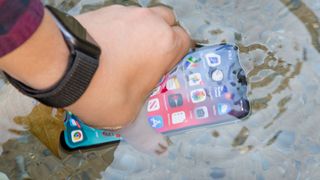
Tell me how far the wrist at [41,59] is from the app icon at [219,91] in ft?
1.27

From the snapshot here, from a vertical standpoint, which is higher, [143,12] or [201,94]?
[143,12]

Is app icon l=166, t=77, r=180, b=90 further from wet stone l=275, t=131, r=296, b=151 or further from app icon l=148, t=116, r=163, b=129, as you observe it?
wet stone l=275, t=131, r=296, b=151

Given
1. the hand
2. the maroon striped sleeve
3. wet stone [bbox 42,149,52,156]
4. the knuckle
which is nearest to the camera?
the maroon striped sleeve

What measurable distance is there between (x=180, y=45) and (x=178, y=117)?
15cm

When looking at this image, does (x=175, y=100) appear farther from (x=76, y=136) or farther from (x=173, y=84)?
(x=76, y=136)

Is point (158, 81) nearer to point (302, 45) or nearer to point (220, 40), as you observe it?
point (220, 40)

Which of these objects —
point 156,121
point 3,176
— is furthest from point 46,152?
point 156,121

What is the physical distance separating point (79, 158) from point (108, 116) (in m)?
0.22

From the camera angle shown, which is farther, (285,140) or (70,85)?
(285,140)

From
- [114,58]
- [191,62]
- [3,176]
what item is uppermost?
[114,58]

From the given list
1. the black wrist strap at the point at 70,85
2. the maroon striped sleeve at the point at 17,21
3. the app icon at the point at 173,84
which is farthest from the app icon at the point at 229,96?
the maroon striped sleeve at the point at 17,21

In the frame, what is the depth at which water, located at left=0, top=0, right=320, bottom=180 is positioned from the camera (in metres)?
1.04

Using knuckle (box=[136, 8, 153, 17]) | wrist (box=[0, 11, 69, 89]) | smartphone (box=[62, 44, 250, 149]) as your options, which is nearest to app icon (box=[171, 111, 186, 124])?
smartphone (box=[62, 44, 250, 149])

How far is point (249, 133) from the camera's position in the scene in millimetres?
1056
